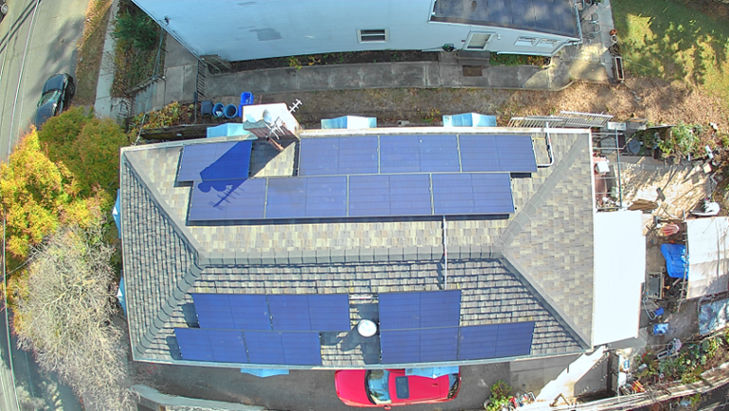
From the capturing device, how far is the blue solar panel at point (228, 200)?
16.1 metres

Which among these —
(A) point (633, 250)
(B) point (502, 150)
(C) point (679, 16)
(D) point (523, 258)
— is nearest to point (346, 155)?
(B) point (502, 150)

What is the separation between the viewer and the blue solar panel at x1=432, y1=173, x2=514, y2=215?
15641 millimetres

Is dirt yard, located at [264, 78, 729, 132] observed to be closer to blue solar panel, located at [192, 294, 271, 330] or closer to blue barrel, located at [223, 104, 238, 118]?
blue barrel, located at [223, 104, 238, 118]

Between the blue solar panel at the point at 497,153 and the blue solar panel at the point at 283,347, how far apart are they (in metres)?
10.1

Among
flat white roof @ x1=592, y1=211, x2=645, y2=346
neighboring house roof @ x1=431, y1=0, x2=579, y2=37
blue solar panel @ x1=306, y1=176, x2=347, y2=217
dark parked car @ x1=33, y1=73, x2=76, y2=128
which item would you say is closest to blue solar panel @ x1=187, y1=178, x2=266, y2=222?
blue solar panel @ x1=306, y1=176, x2=347, y2=217

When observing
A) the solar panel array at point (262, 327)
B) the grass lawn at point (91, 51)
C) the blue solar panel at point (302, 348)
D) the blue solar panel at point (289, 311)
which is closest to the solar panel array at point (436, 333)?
the solar panel array at point (262, 327)

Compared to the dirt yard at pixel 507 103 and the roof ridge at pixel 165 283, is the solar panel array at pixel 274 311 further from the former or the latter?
the dirt yard at pixel 507 103

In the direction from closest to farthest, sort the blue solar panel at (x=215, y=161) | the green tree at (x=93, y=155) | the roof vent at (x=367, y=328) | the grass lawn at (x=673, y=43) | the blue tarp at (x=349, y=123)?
the roof vent at (x=367, y=328), the blue solar panel at (x=215, y=161), the blue tarp at (x=349, y=123), the green tree at (x=93, y=155), the grass lawn at (x=673, y=43)

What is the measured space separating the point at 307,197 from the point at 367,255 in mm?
3448

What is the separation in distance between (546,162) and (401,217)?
7.01m

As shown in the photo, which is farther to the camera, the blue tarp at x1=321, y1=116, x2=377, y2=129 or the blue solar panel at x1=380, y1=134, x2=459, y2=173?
the blue tarp at x1=321, y1=116, x2=377, y2=129

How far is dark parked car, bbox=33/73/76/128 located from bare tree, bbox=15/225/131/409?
10019mm

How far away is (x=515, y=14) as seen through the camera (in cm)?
2067

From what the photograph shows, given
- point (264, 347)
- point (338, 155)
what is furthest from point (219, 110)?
point (264, 347)
